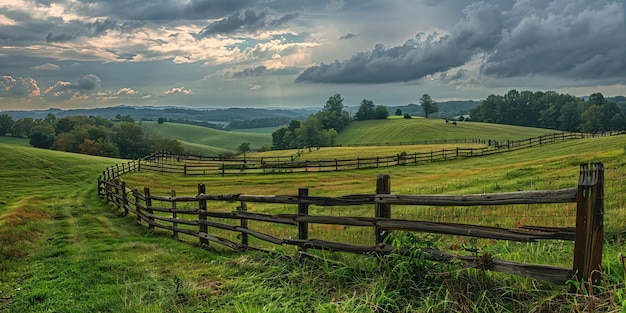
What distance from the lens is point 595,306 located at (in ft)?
12.5

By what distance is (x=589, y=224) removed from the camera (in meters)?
4.11

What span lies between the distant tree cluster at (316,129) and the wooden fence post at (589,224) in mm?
104538

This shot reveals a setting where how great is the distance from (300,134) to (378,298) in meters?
109

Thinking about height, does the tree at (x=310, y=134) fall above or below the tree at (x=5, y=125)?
below

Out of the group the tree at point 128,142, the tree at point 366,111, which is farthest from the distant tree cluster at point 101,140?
the tree at point 366,111

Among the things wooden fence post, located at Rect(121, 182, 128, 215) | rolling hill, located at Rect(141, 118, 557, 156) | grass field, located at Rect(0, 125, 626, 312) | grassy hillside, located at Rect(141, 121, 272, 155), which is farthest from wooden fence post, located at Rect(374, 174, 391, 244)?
grassy hillside, located at Rect(141, 121, 272, 155)

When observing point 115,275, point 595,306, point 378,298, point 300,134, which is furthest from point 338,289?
point 300,134

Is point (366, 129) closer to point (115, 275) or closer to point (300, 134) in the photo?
point (300, 134)

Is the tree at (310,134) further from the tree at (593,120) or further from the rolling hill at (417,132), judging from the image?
the tree at (593,120)

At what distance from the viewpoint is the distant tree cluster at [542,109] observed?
395 feet

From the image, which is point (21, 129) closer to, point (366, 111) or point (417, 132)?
point (366, 111)

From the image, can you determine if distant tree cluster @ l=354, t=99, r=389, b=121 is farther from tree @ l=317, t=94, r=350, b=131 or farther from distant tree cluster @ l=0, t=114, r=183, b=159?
distant tree cluster @ l=0, t=114, r=183, b=159

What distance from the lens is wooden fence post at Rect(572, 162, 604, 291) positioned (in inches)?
160

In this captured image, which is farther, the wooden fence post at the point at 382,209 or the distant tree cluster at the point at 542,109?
the distant tree cluster at the point at 542,109
